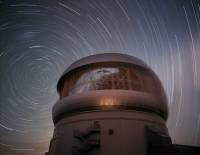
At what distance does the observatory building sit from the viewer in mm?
8023

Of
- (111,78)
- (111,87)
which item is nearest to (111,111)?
(111,87)

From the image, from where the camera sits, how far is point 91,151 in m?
7.99

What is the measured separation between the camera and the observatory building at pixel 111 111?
802 centimetres

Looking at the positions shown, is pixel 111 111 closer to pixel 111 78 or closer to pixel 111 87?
pixel 111 87

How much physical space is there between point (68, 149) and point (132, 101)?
13.1 feet

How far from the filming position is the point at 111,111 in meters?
8.68

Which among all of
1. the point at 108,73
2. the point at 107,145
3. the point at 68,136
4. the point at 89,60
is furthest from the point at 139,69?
the point at 68,136

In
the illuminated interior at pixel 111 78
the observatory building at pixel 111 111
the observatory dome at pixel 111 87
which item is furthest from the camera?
the illuminated interior at pixel 111 78

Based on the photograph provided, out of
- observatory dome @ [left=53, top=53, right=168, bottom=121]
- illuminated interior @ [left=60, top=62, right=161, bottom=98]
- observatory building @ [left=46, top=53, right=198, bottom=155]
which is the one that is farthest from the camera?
illuminated interior @ [left=60, top=62, right=161, bottom=98]

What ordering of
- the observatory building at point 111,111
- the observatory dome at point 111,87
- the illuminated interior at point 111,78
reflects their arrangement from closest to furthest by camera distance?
the observatory building at point 111,111 < the observatory dome at point 111,87 < the illuminated interior at point 111,78

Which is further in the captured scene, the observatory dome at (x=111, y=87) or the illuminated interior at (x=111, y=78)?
the illuminated interior at (x=111, y=78)

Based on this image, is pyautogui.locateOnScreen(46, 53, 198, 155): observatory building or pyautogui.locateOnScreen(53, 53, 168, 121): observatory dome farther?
pyautogui.locateOnScreen(53, 53, 168, 121): observatory dome

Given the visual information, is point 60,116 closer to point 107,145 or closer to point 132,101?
point 107,145

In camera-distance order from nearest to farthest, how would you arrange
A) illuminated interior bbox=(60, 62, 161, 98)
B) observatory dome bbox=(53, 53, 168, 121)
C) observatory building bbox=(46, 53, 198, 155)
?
observatory building bbox=(46, 53, 198, 155)
observatory dome bbox=(53, 53, 168, 121)
illuminated interior bbox=(60, 62, 161, 98)
